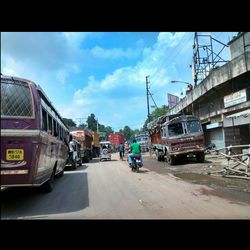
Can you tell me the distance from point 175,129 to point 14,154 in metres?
18.7

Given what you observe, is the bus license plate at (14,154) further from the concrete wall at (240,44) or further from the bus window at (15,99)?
the concrete wall at (240,44)

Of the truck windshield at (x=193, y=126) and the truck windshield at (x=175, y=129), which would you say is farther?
the truck windshield at (x=175, y=129)

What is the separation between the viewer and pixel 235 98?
89.5ft

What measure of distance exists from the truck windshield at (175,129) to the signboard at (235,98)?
5.79 meters

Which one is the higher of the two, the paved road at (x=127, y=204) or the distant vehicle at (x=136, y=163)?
the distant vehicle at (x=136, y=163)

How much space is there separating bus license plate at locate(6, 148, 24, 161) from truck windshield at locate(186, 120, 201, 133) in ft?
59.3

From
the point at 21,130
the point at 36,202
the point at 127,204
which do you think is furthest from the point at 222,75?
the point at 21,130

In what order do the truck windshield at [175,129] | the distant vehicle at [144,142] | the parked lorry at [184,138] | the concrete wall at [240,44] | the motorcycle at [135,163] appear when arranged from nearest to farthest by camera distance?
1. the motorcycle at [135,163]
2. the parked lorry at [184,138]
3. the truck windshield at [175,129]
4. the concrete wall at [240,44]
5. the distant vehicle at [144,142]

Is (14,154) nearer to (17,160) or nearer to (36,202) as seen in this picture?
(17,160)

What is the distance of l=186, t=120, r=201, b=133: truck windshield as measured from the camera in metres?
23.0

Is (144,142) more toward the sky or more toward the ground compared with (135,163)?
more toward the sky

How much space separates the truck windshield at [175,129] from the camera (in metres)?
23.2

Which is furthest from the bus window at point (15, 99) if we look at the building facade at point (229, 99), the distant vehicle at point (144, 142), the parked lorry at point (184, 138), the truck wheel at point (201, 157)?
the distant vehicle at point (144, 142)
